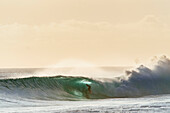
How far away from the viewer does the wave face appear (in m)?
28.4

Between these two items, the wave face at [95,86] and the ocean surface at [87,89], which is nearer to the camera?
the ocean surface at [87,89]

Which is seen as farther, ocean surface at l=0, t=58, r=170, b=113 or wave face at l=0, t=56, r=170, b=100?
wave face at l=0, t=56, r=170, b=100

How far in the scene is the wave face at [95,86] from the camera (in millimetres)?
28359

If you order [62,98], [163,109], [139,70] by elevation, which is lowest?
[163,109]

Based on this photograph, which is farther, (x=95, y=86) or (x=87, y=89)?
(x=95, y=86)

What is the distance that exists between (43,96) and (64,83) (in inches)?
255

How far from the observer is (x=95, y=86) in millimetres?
33844

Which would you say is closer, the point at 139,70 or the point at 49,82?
the point at 49,82

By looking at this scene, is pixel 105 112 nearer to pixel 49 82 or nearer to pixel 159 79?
pixel 49 82

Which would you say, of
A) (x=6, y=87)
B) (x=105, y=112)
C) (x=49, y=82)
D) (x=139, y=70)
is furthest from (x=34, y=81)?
(x=105, y=112)

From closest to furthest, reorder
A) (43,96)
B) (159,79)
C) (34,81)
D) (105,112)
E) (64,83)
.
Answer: (105,112)
(43,96)
(34,81)
(64,83)
(159,79)

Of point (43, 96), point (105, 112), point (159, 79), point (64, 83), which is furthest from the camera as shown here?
point (159, 79)

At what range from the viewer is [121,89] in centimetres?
3312

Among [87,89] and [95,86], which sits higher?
[95,86]
